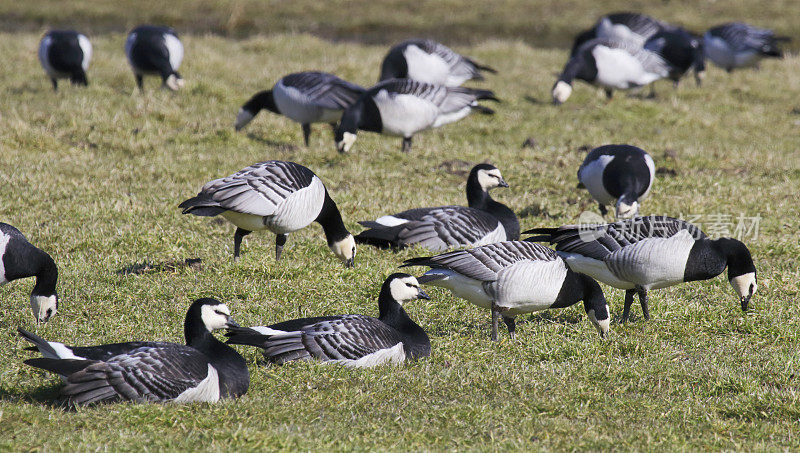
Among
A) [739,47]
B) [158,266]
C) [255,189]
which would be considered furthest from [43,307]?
[739,47]

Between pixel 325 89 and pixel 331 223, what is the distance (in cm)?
585

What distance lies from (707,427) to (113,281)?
19.1 ft

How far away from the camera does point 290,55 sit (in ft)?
73.6

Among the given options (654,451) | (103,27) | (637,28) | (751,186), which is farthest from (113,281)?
(103,27)

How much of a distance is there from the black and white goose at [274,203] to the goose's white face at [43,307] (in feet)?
4.98

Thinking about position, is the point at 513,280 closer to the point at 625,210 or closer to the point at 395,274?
the point at 395,274

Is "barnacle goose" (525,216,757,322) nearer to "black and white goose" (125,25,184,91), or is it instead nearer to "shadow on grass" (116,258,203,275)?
"shadow on grass" (116,258,203,275)

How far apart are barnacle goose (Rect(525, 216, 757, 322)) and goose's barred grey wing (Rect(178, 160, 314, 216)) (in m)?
2.78

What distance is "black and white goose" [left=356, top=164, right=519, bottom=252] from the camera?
9812mm

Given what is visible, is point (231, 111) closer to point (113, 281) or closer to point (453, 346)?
point (113, 281)

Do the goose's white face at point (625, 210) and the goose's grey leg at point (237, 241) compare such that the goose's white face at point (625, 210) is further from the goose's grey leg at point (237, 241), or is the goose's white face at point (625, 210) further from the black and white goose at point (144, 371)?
the black and white goose at point (144, 371)

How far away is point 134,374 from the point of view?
571 cm

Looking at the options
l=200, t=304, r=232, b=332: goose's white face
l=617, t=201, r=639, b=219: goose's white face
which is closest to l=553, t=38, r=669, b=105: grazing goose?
l=617, t=201, r=639, b=219: goose's white face

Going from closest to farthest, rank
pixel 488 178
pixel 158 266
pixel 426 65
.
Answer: pixel 158 266, pixel 488 178, pixel 426 65
